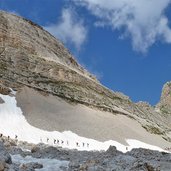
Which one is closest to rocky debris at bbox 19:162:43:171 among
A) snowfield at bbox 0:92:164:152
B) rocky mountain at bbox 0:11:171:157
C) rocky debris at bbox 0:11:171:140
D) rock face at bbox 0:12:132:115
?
snowfield at bbox 0:92:164:152

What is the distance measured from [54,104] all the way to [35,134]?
19.2 m

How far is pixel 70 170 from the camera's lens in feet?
87.9

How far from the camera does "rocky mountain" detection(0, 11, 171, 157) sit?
84.2 metres

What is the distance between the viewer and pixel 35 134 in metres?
79.8

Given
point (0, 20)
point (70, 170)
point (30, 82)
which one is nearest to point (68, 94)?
point (30, 82)

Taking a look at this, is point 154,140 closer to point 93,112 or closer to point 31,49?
point 93,112

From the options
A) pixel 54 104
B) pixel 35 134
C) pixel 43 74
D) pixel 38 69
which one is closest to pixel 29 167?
pixel 35 134

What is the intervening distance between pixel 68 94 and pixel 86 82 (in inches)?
617

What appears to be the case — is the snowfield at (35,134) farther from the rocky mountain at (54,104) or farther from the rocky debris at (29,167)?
the rocky debris at (29,167)

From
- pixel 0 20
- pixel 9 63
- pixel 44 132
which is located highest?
pixel 0 20

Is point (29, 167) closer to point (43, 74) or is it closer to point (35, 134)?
point (35, 134)

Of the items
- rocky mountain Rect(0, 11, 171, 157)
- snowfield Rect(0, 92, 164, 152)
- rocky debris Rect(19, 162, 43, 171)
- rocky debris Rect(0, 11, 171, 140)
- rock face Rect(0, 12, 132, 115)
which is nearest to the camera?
rocky debris Rect(19, 162, 43, 171)

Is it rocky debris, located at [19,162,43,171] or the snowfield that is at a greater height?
the snowfield

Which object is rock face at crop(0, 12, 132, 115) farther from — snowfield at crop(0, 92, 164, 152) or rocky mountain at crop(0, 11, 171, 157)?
snowfield at crop(0, 92, 164, 152)
